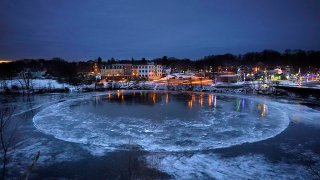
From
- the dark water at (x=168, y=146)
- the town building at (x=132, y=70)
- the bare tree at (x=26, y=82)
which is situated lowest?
the dark water at (x=168, y=146)

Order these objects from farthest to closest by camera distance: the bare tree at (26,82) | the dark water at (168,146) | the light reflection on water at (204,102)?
the bare tree at (26,82), the light reflection on water at (204,102), the dark water at (168,146)

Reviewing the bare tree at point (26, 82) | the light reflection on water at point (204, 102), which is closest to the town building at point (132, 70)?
the bare tree at point (26, 82)

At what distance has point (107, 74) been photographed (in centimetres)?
7519

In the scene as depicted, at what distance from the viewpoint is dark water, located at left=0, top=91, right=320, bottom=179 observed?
9.03m

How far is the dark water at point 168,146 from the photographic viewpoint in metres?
9.03

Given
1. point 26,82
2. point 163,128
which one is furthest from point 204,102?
point 26,82

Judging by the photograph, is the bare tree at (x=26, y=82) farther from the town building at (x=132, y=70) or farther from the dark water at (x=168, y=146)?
the town building at (x=132, y=70)

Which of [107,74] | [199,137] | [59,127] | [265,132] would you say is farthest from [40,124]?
[107,74]

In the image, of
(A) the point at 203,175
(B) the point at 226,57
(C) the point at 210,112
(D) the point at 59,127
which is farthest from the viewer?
(B) the point at 226,57

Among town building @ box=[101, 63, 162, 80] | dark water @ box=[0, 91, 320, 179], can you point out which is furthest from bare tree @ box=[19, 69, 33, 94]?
town building @ box=[101, 63, 162, 80]

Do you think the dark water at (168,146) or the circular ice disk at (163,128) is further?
the circular ice disk at (163,128)

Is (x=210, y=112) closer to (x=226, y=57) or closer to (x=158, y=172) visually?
(x=158, y=172)

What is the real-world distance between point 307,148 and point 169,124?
23.5 feet

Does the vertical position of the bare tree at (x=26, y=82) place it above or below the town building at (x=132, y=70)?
below
